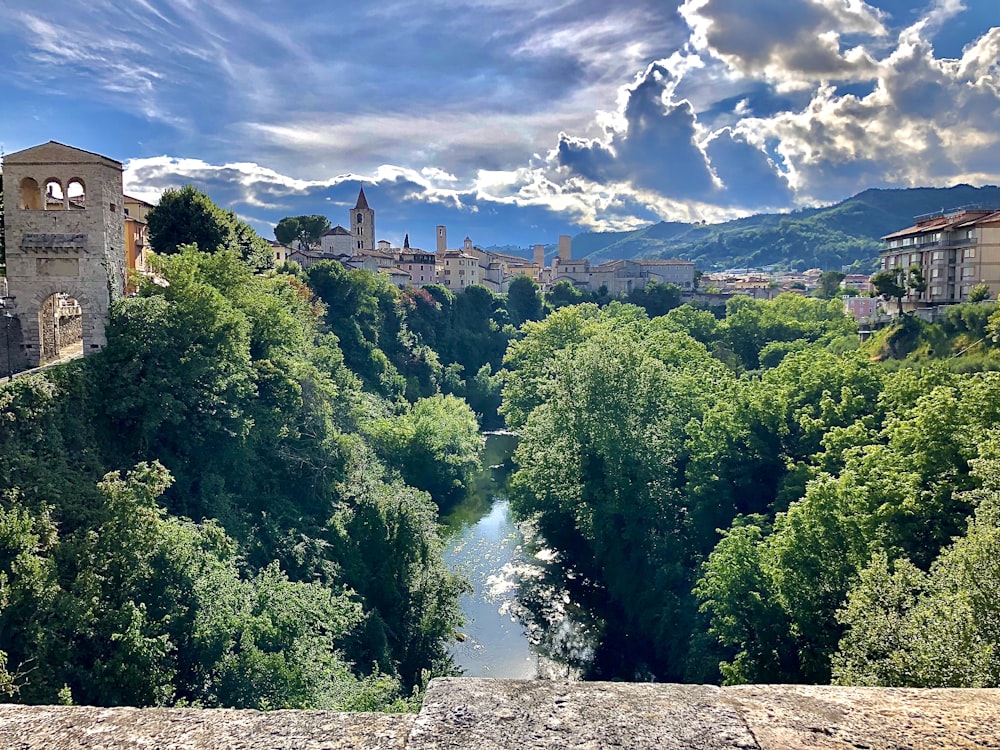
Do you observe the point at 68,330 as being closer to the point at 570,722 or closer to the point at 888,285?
the point at 570,722

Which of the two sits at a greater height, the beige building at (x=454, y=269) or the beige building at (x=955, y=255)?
the beige building at (x=454, y=269)

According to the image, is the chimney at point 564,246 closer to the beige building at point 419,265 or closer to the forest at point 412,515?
the beige building at point 419,265

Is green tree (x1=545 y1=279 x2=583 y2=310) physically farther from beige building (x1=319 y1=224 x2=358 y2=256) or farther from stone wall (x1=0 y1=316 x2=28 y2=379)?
stone wall (x1=0 y1=316 x2=28 y2=379)

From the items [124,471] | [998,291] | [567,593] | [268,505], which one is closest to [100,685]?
[124,471]

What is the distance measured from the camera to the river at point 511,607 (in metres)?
22.3

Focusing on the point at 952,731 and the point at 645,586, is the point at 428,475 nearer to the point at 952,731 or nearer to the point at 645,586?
the point at 645,586

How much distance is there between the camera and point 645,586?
2286 cm

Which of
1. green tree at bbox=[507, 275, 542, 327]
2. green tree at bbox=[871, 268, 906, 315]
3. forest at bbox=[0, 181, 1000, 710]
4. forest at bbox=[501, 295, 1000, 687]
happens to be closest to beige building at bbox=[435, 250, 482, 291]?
green tree at bbox=[507, 275, 542, 327]

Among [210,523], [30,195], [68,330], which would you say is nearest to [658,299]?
[68,330]

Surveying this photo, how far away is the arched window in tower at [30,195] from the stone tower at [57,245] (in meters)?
0.16

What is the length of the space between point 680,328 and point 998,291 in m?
22.7

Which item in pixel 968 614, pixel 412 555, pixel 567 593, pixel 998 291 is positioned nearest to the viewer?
pixel 968 614

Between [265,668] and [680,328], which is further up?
[680,328]

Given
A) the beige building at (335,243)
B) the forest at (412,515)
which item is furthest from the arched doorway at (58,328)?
the beige building at (335,243)
